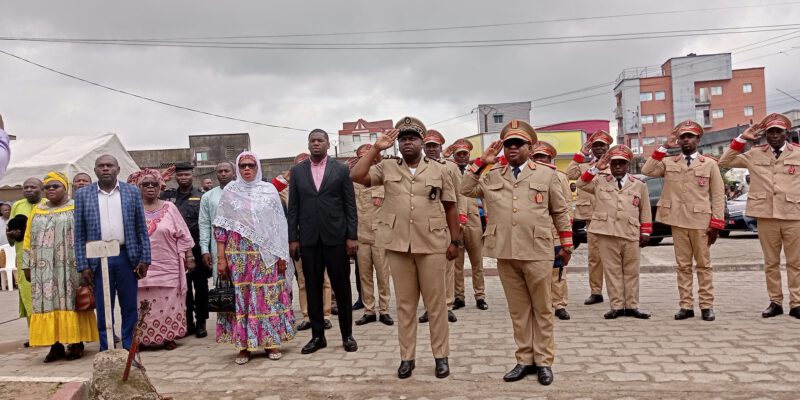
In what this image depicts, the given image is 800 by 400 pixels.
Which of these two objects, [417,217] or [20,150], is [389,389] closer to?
[417,217]

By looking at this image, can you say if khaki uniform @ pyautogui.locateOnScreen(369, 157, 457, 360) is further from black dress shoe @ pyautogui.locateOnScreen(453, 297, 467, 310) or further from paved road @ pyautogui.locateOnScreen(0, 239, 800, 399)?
black dress shoe @ pyautogui.locateOnScreen(453, 297, 467, 310)

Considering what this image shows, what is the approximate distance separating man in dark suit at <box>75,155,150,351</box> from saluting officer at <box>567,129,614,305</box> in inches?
200

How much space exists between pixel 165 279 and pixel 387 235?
2919mm

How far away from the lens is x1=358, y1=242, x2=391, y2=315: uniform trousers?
737 centimetres

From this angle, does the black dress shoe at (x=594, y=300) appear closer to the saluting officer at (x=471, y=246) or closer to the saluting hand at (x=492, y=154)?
the saluting officer at (x=471, y=246)

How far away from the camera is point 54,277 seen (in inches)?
235

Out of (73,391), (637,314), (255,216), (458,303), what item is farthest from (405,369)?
(637,314)

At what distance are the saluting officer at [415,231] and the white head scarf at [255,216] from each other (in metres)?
1.19

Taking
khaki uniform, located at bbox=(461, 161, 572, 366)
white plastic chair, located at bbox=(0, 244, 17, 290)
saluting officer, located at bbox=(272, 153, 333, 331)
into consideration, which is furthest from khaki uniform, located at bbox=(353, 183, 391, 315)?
white plastic chair, located at bbox=(0, 244, 17, 290)

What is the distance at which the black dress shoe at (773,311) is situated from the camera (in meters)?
6.51

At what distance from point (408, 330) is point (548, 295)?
45.2 inches

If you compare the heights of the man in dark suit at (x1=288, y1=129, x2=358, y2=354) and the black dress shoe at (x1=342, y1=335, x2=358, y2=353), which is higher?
the man in dark suit at (x1=288, y1=129, x2=358, y2=354)

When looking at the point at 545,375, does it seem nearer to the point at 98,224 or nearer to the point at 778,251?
the point at 778,251

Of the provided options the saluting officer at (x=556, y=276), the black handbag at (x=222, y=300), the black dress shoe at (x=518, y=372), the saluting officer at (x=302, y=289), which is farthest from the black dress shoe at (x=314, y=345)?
the saluting officer at (x=556, y=276)
